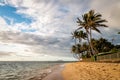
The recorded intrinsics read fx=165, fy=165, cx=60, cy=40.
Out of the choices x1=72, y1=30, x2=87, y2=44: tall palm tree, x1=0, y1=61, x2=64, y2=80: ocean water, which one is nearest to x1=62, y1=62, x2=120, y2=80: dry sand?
x1=0, y1=61, x2=64, y2=80: ocean water

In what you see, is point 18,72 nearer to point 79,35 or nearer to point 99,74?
point 99,74

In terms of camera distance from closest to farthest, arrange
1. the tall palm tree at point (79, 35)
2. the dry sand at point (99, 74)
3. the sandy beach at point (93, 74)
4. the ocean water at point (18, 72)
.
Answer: the dry sand at point (99, 74) < the sandy beach at point (93, 74) < the ocean water at point (18, 72) < the tall palm tree at point (79, 35)

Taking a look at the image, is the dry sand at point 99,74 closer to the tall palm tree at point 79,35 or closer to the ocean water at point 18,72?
the ocean water at point 18,72

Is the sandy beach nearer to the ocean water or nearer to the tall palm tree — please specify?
the ocean water

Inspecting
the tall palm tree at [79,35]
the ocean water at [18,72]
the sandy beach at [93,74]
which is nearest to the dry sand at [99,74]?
the sandy beach at [93,74]

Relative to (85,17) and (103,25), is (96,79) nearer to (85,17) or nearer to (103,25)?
(103,25)

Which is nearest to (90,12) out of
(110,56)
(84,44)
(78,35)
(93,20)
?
(93,20)

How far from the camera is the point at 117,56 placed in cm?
3247

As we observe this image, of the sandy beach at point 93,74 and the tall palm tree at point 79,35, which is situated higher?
the tall palm tree at point 79,35

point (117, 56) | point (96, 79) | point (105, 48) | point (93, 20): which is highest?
point (93, 20)

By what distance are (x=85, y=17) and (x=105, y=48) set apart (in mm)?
35623

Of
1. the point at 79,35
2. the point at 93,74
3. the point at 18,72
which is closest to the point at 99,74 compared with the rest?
the point at 93,74

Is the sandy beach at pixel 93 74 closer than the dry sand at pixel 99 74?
No

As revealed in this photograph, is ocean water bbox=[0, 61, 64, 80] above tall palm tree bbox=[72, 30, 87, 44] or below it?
below
